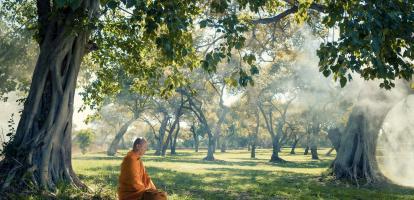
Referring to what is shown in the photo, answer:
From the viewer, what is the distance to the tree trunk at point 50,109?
10594 mm

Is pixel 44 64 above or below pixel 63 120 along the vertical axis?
above

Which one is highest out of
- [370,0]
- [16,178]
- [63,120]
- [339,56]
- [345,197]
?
[370,0]

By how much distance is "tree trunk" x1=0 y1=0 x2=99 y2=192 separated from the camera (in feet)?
34.8

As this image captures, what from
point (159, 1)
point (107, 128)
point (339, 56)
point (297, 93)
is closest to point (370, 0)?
point (339, 56)

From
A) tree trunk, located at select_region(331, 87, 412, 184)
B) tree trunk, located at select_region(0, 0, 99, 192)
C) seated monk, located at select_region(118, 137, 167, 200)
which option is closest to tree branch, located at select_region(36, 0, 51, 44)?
tree trunk, located at select_region(0, 0, 99, 192)

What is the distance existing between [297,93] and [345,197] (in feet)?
121

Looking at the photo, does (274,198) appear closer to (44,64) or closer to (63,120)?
(63,120)

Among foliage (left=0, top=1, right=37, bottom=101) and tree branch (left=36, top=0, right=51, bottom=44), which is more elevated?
foliage (left=0, top=1, right=37, bottom=101)

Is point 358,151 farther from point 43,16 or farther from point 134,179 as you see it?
point 134,179

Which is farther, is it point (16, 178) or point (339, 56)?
point (16, 178)

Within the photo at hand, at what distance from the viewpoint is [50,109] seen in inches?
444

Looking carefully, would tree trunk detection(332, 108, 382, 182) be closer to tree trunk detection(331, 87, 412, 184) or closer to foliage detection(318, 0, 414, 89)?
tree trunk detection(331, 87, 412, 184)

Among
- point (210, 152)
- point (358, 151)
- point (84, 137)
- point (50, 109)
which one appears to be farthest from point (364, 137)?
Answer: point (84, 137)

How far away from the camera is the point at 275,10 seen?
1695cm
